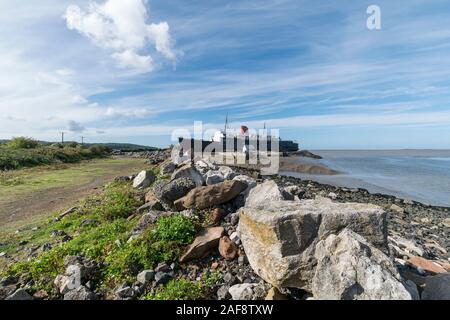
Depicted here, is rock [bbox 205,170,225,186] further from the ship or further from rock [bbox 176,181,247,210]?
the ship

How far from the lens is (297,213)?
4879 mm

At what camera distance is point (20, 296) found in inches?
205

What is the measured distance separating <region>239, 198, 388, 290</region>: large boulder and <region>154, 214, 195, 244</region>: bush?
1.90m

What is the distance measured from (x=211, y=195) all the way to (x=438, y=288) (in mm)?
4824

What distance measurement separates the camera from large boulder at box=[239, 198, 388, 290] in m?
4.64

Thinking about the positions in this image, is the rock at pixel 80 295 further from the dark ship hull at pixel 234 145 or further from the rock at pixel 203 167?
the dark ship hull at pixel 234 145

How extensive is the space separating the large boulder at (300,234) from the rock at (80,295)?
109 inches

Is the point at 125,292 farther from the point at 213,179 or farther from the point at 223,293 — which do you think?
the point at 213,179

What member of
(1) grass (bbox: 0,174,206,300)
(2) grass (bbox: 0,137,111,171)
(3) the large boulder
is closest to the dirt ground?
(1) grass (bbox: 0,174,206,300)

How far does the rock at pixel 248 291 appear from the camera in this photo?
190 inches
